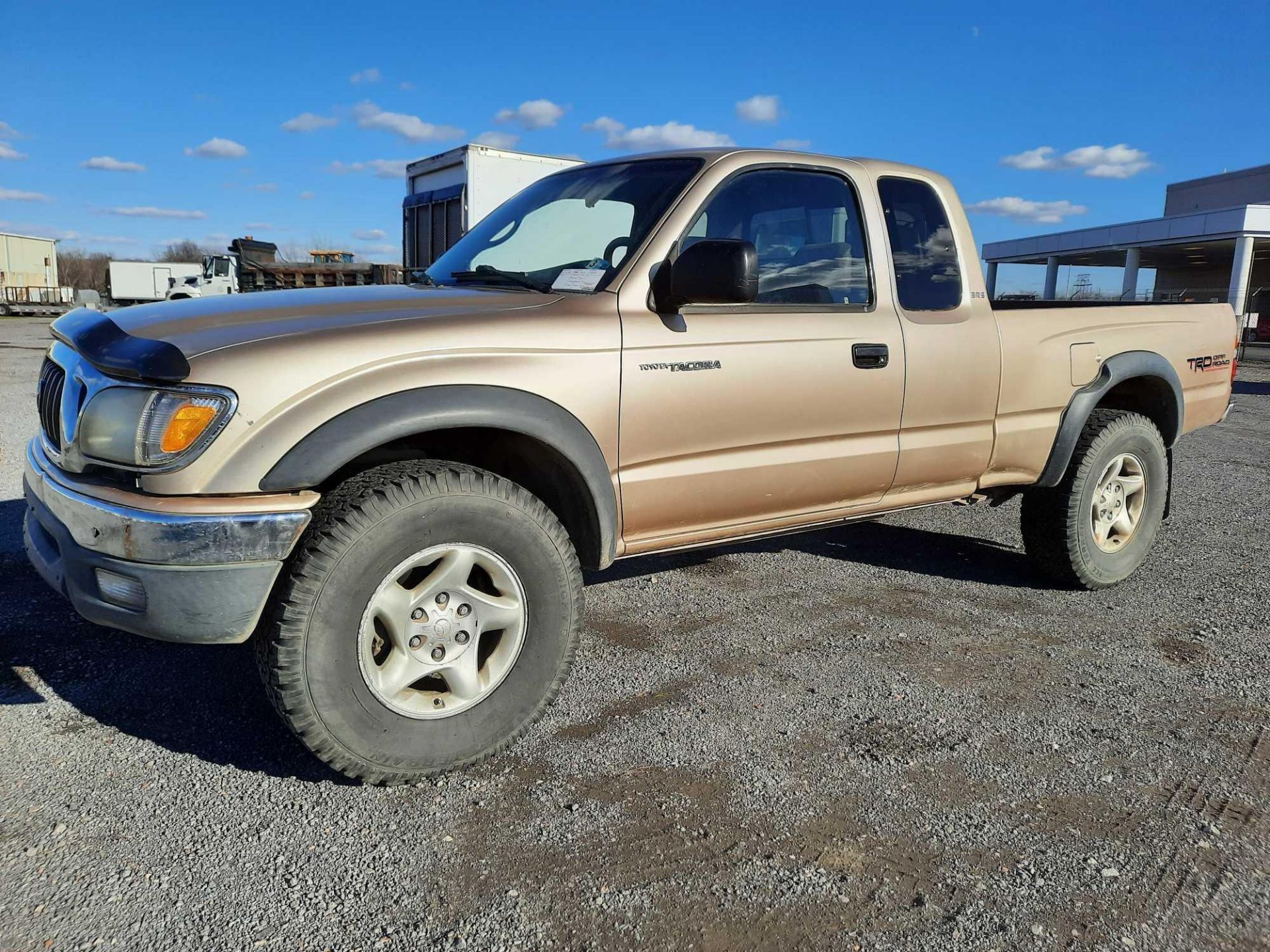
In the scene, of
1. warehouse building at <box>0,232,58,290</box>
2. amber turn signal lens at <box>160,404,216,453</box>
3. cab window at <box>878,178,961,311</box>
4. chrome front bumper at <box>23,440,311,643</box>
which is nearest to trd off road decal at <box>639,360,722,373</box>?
cab window at <box>878,178,961,311</box>

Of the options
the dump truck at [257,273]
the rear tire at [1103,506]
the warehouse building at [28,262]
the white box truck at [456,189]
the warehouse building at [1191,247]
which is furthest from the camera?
the warehouse building at [28,262]

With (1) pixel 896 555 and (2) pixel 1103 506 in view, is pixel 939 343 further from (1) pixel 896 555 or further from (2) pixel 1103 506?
(1) pixel 896 555

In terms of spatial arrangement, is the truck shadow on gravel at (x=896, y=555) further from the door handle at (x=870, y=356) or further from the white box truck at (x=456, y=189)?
the white box truck at (x=456, y=189)

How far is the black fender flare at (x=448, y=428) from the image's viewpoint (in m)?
2.43

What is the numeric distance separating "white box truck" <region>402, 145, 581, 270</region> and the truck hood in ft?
30.5

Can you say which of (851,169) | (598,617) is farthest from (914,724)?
(851,169)

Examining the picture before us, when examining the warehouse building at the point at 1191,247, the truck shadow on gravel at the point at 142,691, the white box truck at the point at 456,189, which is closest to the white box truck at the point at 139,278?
the white box truck at the point at 456,189

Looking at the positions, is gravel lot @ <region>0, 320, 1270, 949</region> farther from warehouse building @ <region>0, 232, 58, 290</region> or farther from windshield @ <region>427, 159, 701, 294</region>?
warehouse building @ <region>0, 232, 58, 290</region>

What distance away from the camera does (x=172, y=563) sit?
232 cm

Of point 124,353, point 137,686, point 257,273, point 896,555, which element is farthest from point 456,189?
point 257,273

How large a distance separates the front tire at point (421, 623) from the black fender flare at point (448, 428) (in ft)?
0.43

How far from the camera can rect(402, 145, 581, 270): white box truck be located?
489 inches

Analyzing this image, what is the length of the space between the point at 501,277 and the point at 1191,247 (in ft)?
112

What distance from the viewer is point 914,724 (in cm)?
315
